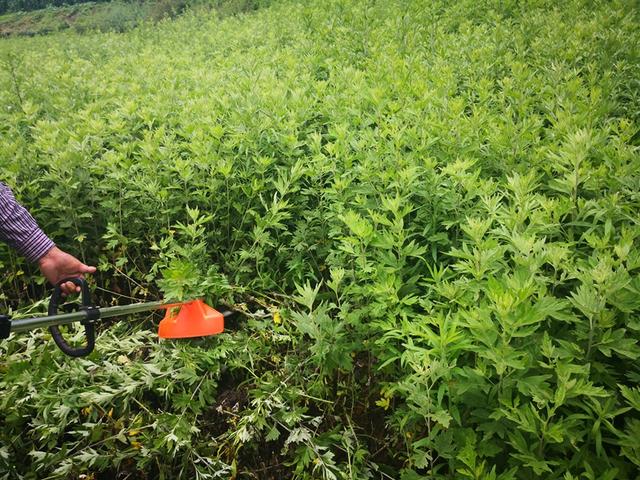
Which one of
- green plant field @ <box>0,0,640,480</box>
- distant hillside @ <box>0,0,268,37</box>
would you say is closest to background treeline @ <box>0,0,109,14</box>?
distant hillside @ <box>0,0,268,37</box>

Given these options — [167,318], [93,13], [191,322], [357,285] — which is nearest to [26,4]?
[93,13]

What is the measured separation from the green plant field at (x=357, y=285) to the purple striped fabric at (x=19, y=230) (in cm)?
52

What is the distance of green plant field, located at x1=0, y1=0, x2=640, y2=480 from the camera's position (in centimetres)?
160

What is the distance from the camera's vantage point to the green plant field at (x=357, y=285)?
62.9 inches

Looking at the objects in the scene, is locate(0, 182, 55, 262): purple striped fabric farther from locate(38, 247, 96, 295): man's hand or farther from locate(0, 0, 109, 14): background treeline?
locate(0, 0, 109, 14): background treeline

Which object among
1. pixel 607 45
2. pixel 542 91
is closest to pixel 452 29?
pixel 607 45

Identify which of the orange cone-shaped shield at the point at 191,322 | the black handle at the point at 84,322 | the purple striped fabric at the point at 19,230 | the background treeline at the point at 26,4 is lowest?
the orange cone-shaped shield at the point at 191,322

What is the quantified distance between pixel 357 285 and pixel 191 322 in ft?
2.89

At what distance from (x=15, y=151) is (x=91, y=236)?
85 cm

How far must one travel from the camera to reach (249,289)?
2.79 metres

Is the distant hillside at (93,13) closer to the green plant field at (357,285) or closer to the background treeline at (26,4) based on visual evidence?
the background treeline at (26,4)

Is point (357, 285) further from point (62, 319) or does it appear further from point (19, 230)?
point (19, 230)

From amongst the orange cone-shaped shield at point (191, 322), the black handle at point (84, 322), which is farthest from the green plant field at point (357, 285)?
the black handle at point (84, 322)

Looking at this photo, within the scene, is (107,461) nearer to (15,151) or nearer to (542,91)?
(15,151)
